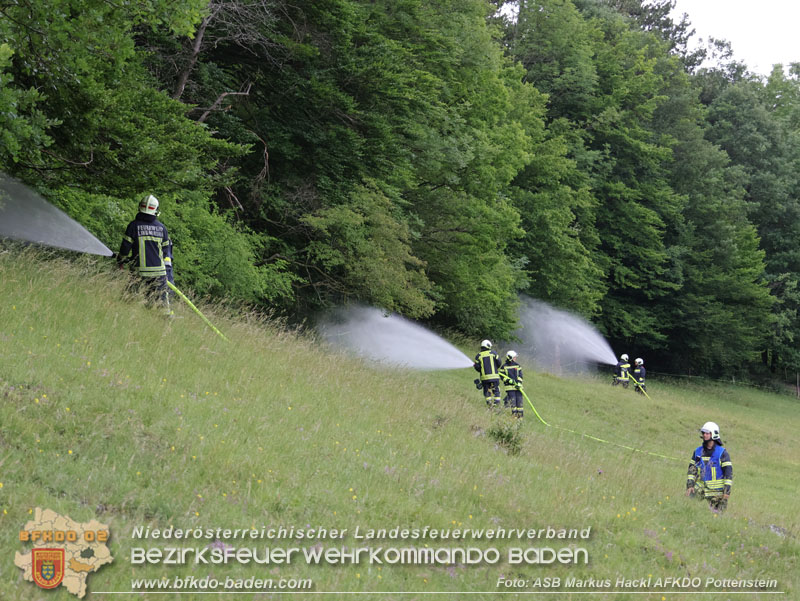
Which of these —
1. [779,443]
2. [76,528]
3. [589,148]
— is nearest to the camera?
[76,528]

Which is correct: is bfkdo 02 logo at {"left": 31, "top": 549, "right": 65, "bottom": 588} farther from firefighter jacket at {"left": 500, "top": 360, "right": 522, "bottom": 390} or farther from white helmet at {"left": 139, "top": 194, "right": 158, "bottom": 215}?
firefighter jacket at {"left": 500, "top": 360, "right": 522, "bottom": 390}

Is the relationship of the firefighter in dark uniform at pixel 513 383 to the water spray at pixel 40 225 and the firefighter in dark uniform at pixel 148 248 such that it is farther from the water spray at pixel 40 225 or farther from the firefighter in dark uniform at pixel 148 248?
the water spray at pixel 40 225

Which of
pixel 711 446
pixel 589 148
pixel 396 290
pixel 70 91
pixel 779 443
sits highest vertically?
pixel 589 148

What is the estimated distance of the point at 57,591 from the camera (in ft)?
15.4

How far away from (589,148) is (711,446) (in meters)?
34.6

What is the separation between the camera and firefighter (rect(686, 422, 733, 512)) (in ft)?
36.8

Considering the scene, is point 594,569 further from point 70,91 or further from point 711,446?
point 70,91

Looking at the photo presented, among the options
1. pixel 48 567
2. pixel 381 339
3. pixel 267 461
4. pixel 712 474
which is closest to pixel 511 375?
pixel 712 474

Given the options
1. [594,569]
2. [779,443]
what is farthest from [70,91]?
[779,443]

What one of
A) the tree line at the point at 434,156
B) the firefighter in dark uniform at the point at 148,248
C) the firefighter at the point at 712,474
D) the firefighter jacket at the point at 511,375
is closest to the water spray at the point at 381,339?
the tree line at the point at 434,156

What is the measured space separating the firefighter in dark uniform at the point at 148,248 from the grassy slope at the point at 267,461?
0.48 metres

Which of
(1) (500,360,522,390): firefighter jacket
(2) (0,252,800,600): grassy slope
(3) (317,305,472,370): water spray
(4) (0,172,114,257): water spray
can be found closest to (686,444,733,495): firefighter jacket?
(2) (0,252,800,600): grassy slope

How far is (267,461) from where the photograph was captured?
737cm

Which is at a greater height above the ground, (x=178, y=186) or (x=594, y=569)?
(x=178, y=186)
